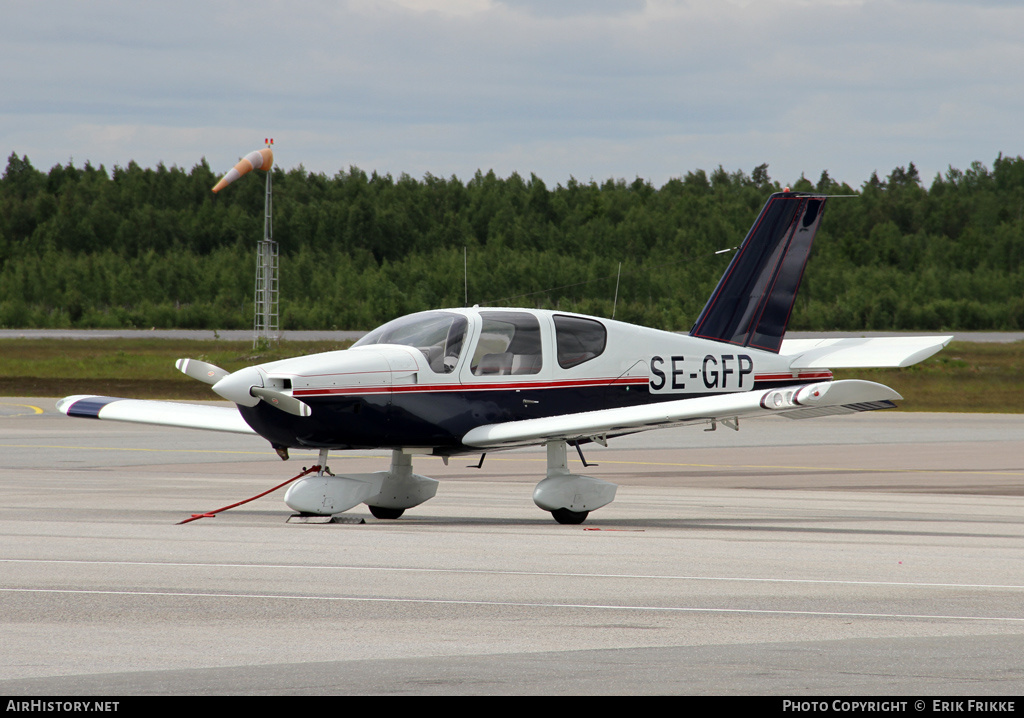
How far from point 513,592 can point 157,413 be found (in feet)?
24.3

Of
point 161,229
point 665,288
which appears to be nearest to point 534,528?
point 665,288

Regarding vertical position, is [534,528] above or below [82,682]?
below

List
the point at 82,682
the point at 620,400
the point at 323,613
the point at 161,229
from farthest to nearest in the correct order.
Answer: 1. the point at 161,229
2. the point at 620,400
3. the point at 323,613
4. the point at 82,682

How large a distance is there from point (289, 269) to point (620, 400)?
8815 cm

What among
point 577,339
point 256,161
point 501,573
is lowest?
point 501,573

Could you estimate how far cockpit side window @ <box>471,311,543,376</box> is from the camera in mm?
12875

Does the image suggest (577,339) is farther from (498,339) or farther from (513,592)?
(513,592)

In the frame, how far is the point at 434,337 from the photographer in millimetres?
12781

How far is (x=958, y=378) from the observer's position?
45.4 metres

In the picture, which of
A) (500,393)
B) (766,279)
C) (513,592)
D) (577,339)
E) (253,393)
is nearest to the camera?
(513,592)

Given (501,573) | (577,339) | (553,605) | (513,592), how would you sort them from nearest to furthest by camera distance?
(553,605), (513,592), (501,573), (577,339)

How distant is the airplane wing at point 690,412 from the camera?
35.8 ft

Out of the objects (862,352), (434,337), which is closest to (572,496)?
(434,337)

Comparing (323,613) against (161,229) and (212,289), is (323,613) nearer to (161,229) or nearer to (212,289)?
(212,289)
